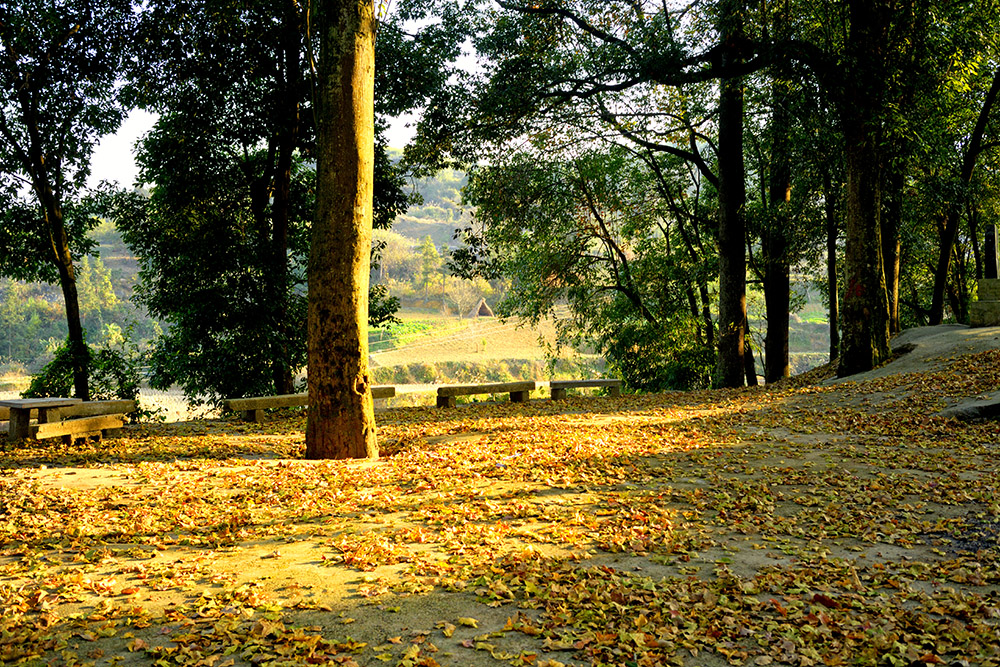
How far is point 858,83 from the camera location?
12.2 metres

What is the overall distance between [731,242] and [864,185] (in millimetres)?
3611

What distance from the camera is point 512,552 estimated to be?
4.37 m

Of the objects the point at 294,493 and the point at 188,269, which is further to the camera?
the point at 188,269

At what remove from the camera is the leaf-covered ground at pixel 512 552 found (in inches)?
124

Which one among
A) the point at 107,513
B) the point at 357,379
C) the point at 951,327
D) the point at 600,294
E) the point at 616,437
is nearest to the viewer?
the point at 107,513

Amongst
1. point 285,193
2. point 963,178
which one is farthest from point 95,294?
point 963,178

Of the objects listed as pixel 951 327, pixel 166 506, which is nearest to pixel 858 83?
pixel 951 327

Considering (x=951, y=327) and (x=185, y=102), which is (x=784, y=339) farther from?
(x=185, y=102)

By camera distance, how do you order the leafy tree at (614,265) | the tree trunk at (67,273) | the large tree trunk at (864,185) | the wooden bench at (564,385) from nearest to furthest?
the large tree trunk at (864,185) < the tree trunk at (67,273) < the wooden bench at (564,385) < the leafy tree at (614,265)

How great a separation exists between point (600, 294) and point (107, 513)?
19656mm

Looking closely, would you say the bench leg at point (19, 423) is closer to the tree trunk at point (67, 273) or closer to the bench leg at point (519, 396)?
the tree trunk at point (67, 273)

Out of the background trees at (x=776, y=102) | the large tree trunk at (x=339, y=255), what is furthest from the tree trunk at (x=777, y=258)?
the large tree trunk at (x=339, y=255)

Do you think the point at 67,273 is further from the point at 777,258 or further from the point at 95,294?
the point at 95,294

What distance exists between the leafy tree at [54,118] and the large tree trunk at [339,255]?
7.78 m
